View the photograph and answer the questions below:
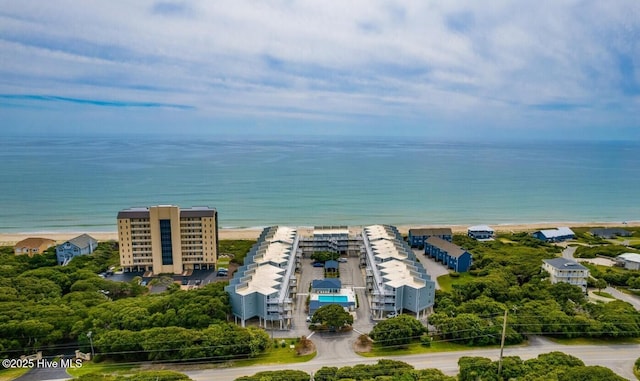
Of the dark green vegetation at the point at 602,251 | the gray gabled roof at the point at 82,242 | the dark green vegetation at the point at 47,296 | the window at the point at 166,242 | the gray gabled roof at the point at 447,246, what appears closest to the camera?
the dark green vegetation at the point at 47,296

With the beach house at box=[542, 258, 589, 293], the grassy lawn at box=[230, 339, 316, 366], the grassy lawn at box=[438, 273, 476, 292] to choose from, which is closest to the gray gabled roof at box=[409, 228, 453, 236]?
the grassy lawn at box=[438, 273, 476, 292]

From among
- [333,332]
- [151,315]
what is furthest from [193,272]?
[333,332]

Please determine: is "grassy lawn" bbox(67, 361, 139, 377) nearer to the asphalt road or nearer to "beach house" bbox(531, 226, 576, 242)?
the asphalt road

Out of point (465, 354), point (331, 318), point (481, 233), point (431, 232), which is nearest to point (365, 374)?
point (331, 318)

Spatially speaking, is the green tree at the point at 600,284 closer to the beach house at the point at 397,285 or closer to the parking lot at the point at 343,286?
the beach house at the point at 397,285

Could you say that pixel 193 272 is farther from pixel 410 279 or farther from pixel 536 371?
pixel 536 371

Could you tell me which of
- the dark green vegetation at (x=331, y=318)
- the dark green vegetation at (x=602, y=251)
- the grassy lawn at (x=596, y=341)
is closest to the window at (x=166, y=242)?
the dark green vegetation at (x=331, y=318)

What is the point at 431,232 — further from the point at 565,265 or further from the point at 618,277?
the point at 618,277
